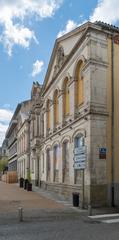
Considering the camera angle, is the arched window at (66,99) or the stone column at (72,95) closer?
the stone column at (72,95)

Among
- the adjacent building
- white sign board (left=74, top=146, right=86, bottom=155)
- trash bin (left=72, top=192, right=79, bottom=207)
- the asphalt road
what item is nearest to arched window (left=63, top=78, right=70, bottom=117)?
the adjacent building

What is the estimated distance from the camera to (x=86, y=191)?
1903 centimetres

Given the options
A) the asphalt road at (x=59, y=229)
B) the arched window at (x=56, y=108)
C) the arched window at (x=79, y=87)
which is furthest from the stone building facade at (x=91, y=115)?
the asphalt road at (x=59, y=229)

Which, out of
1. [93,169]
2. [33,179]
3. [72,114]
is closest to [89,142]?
[93,169]

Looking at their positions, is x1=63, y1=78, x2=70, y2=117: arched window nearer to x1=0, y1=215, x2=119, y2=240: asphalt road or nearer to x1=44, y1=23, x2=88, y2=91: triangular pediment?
x1=44, y1=23, x2=88, y2=91: triangular pediment

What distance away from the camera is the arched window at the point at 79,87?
21722 millimetres

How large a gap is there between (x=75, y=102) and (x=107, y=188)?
19.4 feet

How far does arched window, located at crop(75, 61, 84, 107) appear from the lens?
2172 cm

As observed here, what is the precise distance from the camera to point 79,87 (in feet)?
72.9

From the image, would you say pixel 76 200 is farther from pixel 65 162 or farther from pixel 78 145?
pixel 65 162

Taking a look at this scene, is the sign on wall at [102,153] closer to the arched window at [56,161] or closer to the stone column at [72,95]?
the stone column at [72,95]

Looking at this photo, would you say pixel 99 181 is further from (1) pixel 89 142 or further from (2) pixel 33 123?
(2) pixel 33 123

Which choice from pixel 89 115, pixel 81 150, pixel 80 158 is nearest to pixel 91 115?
pixel 89 115

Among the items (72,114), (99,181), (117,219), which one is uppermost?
(72,114)
